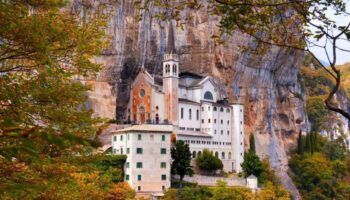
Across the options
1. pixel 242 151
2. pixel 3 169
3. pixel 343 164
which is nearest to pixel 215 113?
pixel 242 151

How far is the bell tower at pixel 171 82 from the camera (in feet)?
203

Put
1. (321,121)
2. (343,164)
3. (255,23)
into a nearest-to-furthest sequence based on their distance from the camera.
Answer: (255,23) → (343,164) → (321,121)

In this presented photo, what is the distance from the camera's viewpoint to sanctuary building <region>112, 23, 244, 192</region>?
198 feet

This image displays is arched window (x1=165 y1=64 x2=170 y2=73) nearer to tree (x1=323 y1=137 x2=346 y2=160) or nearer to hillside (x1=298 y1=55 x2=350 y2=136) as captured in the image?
tree (x1=323 y1=137 x2=346 y2=160)

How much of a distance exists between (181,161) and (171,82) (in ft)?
37.3

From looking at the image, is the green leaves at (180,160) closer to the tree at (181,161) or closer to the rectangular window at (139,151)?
the tree at (181,161)

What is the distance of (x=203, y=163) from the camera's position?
193 ft

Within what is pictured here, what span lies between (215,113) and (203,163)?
7.52 metres

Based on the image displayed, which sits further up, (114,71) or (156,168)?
(114,71)

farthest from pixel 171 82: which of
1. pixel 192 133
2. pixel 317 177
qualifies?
pixel 317 177

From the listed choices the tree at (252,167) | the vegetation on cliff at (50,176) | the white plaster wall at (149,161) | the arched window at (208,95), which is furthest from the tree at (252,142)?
the vegetation on cliff at (50,176)

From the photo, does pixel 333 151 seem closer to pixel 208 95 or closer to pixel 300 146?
pixel 300 146

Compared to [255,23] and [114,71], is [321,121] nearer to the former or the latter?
[114,71]

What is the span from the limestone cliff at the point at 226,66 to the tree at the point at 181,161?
33.6 ft
